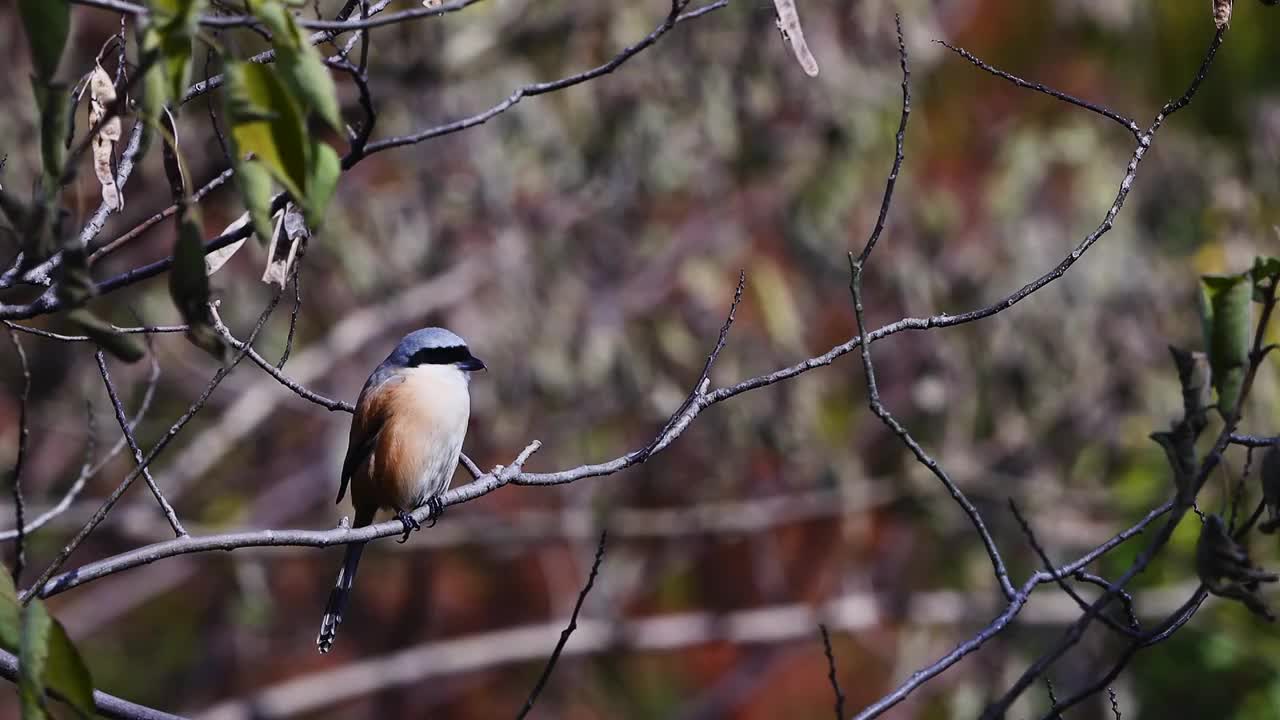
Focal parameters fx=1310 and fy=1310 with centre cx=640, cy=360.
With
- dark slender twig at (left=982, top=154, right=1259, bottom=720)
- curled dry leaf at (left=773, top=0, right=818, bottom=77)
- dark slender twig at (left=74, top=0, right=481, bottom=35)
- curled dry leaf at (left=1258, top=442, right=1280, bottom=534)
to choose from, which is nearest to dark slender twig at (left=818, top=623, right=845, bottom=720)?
dark slender twig at (left=982, top=154, right=1259, bottom=720)

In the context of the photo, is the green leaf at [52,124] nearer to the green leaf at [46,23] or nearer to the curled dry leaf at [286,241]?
the green leaf at [46,23]

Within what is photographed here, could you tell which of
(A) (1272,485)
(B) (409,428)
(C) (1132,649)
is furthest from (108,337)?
(B) (409,428)

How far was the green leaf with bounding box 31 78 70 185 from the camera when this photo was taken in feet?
4.97

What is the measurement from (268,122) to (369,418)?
2.44 metres

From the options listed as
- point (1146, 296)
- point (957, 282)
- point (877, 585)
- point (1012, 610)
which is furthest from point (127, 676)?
point (1012, 610)

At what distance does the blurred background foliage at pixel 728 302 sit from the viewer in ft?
20.3

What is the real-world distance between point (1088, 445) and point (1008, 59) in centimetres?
590

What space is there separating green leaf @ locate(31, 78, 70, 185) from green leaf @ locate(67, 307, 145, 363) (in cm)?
16

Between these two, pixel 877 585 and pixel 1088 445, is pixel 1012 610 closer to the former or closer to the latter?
pixel 1088 445

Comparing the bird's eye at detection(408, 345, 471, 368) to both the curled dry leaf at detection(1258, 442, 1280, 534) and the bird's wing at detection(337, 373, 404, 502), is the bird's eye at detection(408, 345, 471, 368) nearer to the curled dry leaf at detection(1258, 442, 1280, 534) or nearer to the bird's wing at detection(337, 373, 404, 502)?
the bird's wing at detection(337, 373, 404, 502)

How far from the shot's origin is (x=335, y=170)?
1555 mm

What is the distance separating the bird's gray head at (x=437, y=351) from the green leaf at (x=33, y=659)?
2.25 meters

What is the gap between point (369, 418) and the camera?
3863 mm

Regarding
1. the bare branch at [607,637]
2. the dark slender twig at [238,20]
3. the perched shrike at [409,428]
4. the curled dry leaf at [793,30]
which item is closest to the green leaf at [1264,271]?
the curled dry leaf at [793,30]
